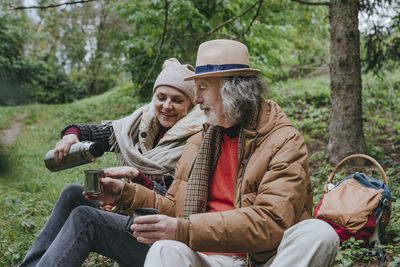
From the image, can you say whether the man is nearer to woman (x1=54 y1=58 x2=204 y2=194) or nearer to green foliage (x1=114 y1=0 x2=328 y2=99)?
woman (x1=54 y1=58 x2=204 y2=194)

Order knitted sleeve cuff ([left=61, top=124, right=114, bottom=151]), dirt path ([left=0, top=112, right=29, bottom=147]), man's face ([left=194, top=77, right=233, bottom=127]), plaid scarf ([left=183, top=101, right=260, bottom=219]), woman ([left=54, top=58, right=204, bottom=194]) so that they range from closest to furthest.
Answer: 1. dirt path ([left=0, top=112, right=29, bottom=147])
2. plaid scarf ([left=183, top=101, right=260, bottom=219])
3. man's face ([left=194, top=77, right=233, bottom=127])
4. woman ([left=54, top=58, right=204, bottom=194])
5. knitted sleeve cuff ([left=61, top=124, right=114, bottom=151])

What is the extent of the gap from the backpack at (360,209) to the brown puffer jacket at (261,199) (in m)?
0.64

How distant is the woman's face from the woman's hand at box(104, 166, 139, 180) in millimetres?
516

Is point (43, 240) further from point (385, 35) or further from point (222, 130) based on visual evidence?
point (385, 35)

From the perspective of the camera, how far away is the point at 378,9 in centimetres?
466

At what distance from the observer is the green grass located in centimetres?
72

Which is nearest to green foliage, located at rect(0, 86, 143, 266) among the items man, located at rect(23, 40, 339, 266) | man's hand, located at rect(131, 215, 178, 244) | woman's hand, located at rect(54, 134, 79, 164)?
woman's hand, located at rect(54, 134, 79, 164)

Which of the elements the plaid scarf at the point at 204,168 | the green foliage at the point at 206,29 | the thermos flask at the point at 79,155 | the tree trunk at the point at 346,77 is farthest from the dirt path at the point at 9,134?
the green foliage at the point at 206,29

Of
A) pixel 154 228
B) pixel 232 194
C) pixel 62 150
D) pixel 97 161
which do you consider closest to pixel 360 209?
pixel 232 194

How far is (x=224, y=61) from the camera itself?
2082mm

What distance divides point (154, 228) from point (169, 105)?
1248 mm

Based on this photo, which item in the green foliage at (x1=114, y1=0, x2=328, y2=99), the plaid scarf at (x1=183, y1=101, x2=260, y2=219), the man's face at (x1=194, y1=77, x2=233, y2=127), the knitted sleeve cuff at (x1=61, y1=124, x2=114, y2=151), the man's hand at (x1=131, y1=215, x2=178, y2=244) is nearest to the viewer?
the man's hand at (x1=131, y1=215, x2=178, y2=244)

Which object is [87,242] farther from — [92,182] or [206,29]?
[206,29]

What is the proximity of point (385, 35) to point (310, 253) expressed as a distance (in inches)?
185
